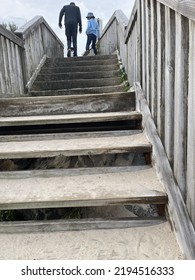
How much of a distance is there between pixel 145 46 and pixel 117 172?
114 centimetres

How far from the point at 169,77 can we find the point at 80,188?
0.85m

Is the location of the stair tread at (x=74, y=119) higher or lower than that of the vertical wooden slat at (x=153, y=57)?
lower

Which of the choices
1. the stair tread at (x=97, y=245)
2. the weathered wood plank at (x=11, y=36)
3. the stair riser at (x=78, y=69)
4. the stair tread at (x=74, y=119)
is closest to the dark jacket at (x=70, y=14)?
the stair riser at (x=78, y=69)

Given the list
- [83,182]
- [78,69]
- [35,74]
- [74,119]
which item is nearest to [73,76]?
[78,69]

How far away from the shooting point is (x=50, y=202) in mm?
1701

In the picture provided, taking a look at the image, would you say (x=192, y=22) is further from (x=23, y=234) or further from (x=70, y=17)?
(x=70, y=17)

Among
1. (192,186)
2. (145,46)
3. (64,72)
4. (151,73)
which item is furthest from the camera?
(64,72)

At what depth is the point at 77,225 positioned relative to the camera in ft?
5.49

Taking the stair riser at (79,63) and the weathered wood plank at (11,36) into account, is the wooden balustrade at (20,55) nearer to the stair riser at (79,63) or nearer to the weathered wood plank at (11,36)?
the weathered wood plank at (11,36)

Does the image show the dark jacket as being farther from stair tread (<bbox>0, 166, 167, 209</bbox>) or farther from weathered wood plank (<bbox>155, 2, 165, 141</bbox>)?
stair tread (<bbox>0, 166, 167, 209</bbox>)

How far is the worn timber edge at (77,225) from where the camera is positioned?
5.46 feet

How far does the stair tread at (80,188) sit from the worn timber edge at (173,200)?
0.08 m

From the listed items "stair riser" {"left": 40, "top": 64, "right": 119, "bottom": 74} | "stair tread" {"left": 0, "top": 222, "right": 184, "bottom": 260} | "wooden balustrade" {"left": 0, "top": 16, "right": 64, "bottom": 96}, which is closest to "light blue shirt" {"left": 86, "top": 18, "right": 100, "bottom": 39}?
"wooden balustrade" {"left": 0, "top": 16, "right": 64, "bottom": 96}
